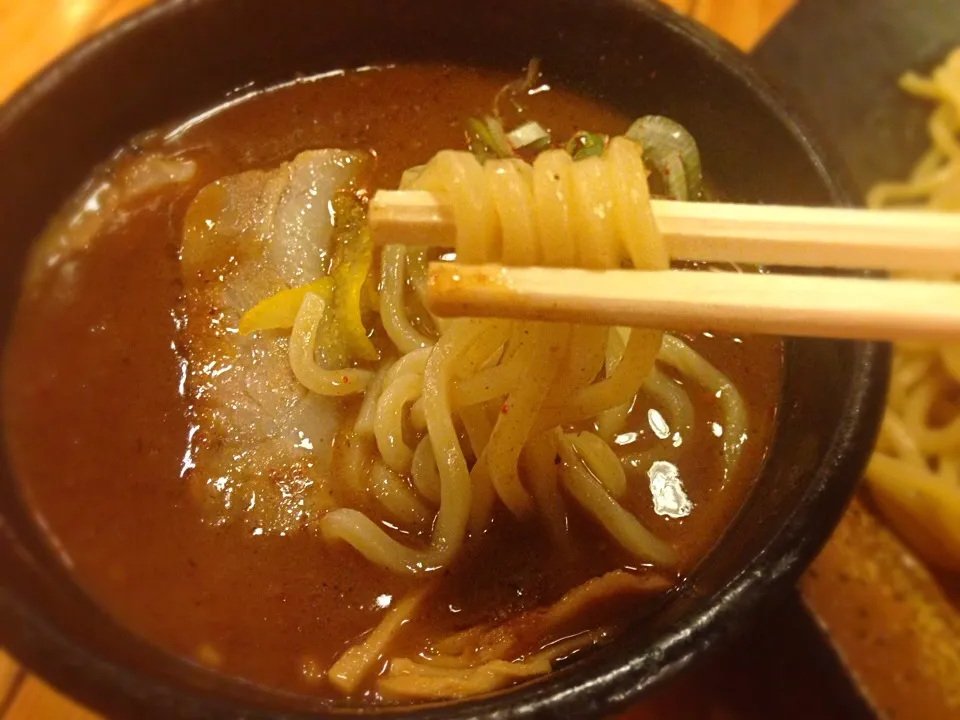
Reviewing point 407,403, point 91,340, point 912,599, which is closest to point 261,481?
point 407,403

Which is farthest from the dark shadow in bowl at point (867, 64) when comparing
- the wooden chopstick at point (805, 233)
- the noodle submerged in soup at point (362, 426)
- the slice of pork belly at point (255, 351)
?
the wooden chopstick at point (805, 233)

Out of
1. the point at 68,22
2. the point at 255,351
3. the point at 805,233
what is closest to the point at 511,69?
the point at 255,351

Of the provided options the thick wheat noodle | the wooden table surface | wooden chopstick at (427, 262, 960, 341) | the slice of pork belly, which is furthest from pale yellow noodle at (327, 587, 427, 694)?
the wooden table surface

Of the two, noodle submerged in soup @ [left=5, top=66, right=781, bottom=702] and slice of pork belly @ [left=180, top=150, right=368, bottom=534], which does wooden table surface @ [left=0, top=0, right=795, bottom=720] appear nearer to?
noodle submerged in soup @ [left=5, top=66, right=781, bottom=702]

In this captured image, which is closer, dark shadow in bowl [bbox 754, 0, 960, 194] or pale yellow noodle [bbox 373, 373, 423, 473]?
pale yellow noodle [bbox 373, 373, 423, 473]

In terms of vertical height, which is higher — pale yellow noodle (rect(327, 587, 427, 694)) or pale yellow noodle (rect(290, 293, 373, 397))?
pale yellow noodle (rect(290, 293, 373, 397))

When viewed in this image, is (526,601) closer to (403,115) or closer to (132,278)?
(132,278)

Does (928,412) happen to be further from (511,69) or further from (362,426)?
(362,426)
